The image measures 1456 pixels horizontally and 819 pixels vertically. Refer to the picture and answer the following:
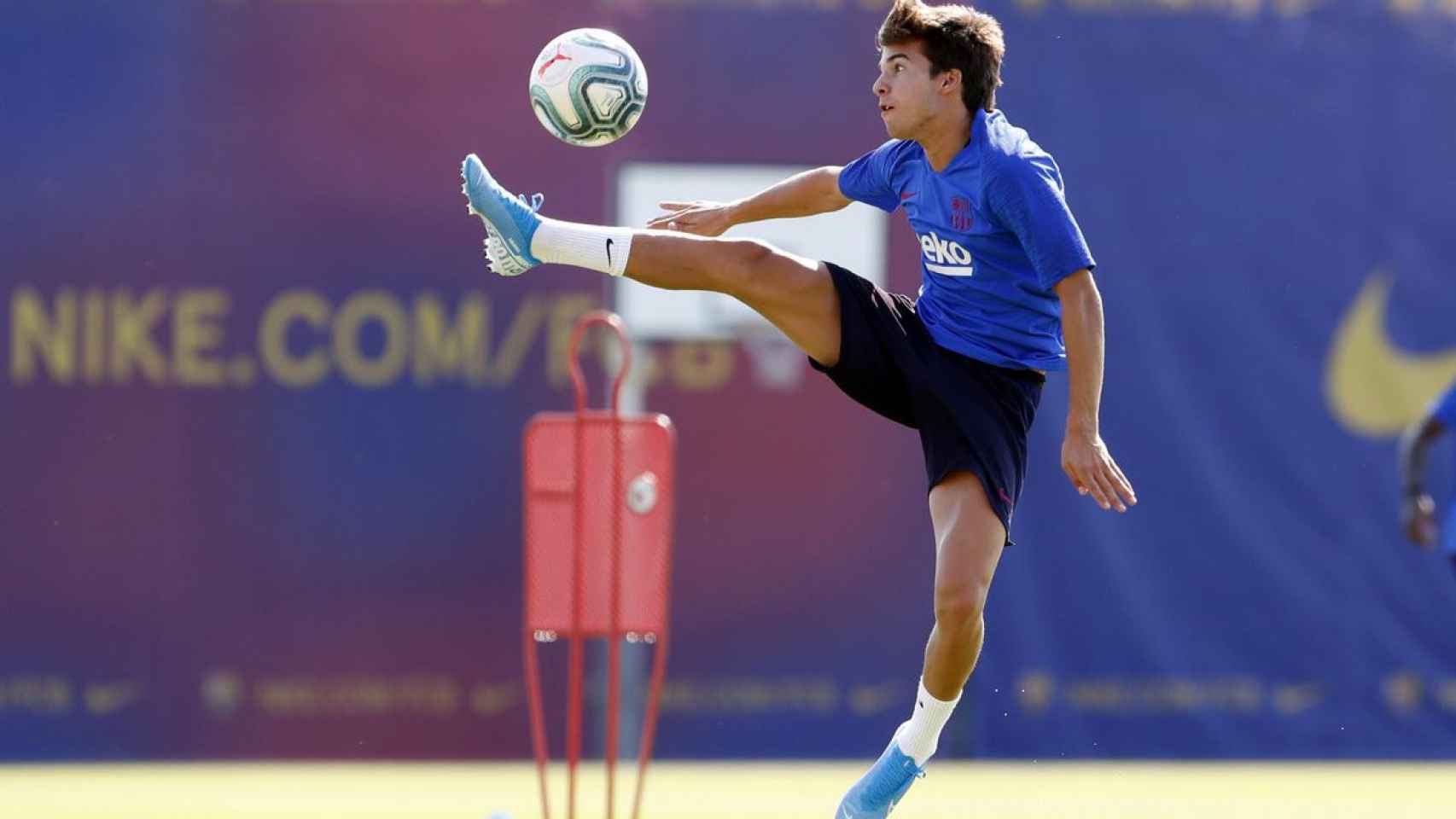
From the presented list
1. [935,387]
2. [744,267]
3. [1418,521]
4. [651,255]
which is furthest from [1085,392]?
[1418,521]

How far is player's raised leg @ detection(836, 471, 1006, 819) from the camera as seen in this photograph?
18.5 feet

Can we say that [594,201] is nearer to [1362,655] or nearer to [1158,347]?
[1158,347]

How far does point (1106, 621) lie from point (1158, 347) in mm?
1163

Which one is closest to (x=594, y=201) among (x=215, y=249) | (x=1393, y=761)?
(x=215, y=249)

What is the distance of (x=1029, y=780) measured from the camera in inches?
351

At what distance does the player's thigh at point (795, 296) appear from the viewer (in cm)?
557

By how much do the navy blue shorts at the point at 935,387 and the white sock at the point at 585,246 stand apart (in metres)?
0.57

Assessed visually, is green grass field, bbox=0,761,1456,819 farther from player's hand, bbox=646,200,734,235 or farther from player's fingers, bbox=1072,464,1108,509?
player's fingers, bbox=1072,464,1108,509

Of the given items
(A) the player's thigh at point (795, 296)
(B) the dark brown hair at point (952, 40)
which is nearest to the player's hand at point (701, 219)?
(A) the player's thigh at point (795, 296)

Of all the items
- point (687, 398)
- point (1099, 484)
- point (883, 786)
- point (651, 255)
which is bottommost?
point (883, 786)

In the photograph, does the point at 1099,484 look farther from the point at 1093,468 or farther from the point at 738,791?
the point at 738,791

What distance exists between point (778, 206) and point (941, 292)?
0.59 metres

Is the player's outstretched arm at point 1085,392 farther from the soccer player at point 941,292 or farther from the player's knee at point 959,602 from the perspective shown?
the player's knee at point 959,602

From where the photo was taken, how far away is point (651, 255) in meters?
5.57
